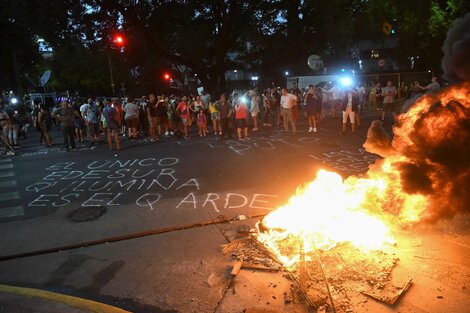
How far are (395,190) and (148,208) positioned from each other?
4353 mm

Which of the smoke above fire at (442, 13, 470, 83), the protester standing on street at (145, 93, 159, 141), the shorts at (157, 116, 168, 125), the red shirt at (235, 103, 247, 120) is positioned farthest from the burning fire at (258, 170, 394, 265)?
the shorts at (157, 116, 168, 125)

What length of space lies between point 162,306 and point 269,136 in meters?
10.6

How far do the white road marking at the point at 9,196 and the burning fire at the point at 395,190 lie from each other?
619 centimetres

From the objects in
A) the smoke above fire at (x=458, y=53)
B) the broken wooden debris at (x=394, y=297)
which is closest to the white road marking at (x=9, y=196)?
the broken wooden debris at (x=394, y=297)

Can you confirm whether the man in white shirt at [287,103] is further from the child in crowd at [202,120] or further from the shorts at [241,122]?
the child in crowd at [202,120]

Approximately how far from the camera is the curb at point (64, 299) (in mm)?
3871

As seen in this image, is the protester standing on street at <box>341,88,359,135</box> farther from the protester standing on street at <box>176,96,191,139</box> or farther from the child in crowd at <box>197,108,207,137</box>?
the protester standing on street at <box>176,96,191,139</box>

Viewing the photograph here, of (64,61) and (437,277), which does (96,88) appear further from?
(437,277)

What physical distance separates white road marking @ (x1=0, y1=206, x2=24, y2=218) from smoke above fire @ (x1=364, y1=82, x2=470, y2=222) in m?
6.73

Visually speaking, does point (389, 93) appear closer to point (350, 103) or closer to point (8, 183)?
point (350, 103)

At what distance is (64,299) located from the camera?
4.05m

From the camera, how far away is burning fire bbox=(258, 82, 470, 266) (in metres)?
4.12

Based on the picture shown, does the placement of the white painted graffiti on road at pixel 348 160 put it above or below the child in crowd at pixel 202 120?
below

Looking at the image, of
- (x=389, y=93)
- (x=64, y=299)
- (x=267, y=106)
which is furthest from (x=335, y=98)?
(x=64, y=299)
